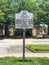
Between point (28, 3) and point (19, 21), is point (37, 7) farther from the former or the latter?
point (19, 21)

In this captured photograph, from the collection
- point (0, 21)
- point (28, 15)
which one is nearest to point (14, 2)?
point (0, 21)

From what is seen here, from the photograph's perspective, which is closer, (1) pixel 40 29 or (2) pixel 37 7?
(2) pixel 37 7

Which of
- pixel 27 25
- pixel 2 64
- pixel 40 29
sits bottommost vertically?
pixel 40 29

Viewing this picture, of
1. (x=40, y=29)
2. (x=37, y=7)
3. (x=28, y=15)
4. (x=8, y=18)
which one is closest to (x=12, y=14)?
(x=8, y=18)

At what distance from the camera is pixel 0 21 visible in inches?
2028

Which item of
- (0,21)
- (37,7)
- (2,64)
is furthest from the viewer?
(37,7)

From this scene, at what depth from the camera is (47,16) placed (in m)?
56.1

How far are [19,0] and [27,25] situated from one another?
41.4 metres

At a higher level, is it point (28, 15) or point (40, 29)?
point (28, 15)

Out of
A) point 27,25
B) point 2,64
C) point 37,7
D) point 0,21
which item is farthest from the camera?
point 37,7

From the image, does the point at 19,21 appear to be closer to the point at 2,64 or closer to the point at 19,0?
the point at 2,64

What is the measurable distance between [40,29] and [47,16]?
2154 centimetres

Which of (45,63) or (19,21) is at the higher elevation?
(19,21)

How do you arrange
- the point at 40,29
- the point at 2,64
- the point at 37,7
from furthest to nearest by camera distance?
the point at 40,29 < the point at 37,7 < the point at 2,64
